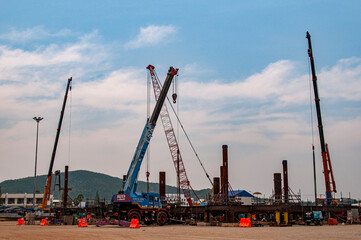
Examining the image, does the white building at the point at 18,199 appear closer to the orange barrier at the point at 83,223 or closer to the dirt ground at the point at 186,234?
the orange barrier at the point at 83,223

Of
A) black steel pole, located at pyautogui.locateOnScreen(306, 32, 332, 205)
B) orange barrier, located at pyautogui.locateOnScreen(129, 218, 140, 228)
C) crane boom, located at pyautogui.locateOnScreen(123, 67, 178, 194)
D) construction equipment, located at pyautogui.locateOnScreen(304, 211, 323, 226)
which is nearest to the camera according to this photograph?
orange barrier, located at pyautogui.locateOnScreen(129, 218, 140, 228)

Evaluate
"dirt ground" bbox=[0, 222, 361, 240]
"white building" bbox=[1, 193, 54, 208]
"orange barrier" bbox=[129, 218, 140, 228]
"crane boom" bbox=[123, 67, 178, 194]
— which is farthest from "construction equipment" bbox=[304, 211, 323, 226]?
"white building" bbox=[1, 193, 54, 208]

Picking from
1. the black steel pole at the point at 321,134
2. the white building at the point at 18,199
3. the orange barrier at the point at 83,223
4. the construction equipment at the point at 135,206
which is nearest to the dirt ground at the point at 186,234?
the construction equipment at the point at 135,206

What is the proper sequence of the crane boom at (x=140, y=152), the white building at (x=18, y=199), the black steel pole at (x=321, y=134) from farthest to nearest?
the white building at (x=18, y=199)
the black steel pole at (x=321, y=134)
the crane boom at (x=140, y=152)

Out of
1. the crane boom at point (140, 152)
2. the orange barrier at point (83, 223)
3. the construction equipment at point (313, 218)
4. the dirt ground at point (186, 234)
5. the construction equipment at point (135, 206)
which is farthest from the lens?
the crane boom at point (140, 152)

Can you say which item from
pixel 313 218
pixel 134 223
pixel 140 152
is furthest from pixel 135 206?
pixel 313 218

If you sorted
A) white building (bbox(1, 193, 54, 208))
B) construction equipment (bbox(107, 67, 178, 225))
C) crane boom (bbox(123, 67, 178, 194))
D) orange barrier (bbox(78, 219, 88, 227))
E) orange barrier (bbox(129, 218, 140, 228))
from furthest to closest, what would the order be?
white building (bbox(1, 193, 54, 208))
crane boom (bbox(123, 67, 178, 194))
orange barrier (bbox(78, 219, 88, 227))
construction equipment (bbox(107, 67, 178, 225))
orange barrier (bbox(129, 218, 140, 228))

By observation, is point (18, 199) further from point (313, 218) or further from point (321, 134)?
point (313, 218)

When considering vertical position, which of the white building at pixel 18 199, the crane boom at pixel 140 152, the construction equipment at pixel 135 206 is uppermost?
the crane boom at pixel 140 152

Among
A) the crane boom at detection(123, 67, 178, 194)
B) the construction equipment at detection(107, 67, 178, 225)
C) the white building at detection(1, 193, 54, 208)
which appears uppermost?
the crane boom at detection(123, 67, 178, 194)

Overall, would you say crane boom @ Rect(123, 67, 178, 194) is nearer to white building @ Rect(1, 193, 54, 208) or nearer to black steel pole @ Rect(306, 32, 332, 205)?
black steel pole @ Rect(306, 32, 332, 205)

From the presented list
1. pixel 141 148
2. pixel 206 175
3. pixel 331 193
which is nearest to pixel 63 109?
pixel 206 175

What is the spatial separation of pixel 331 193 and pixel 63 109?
2023 inches

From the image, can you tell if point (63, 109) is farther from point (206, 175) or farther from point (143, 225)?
point (143, 225)
